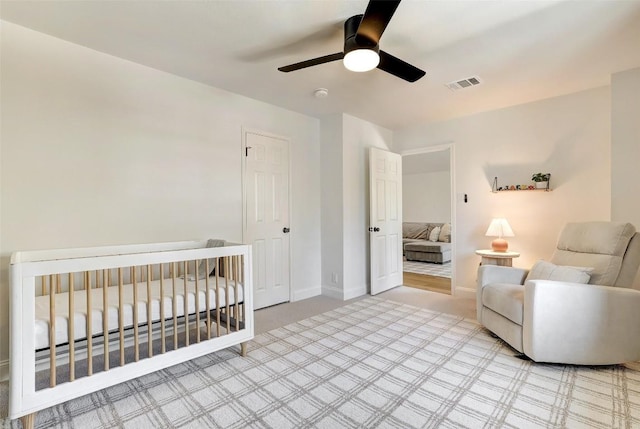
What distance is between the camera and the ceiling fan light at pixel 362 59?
6.11 ft

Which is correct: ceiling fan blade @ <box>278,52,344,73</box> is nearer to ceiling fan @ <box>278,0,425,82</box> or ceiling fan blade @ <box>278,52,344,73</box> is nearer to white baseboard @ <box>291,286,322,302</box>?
ceiling fan @ <box>278,0,425,82</box>

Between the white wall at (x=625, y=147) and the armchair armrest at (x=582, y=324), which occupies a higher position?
the white wall at (x=625, y=147)

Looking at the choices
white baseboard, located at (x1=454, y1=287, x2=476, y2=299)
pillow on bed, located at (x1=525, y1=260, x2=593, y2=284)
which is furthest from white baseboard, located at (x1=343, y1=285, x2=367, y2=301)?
pillow on bed, located at (x1=525, y1=260, x2=593, y2=284)

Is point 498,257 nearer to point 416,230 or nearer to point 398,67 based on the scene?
point 398,67

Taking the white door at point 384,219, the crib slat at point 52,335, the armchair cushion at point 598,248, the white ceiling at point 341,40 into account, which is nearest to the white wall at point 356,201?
the white door at point 384,219

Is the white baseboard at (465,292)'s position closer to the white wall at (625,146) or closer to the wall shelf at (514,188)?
the wall shelf at (514,188)

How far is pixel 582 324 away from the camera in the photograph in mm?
2135

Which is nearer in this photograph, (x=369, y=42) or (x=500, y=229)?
(x=369, y=42)

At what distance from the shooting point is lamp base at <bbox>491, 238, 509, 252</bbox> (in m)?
3.60

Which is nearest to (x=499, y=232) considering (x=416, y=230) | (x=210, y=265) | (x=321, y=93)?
(x=321, y=93)

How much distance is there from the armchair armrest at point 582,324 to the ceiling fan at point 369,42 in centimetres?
189

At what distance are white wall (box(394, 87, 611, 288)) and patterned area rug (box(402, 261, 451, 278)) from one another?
142cm

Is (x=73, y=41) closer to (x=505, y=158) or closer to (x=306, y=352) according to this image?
(x=306, y=352)

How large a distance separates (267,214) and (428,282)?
2919 millimetres
